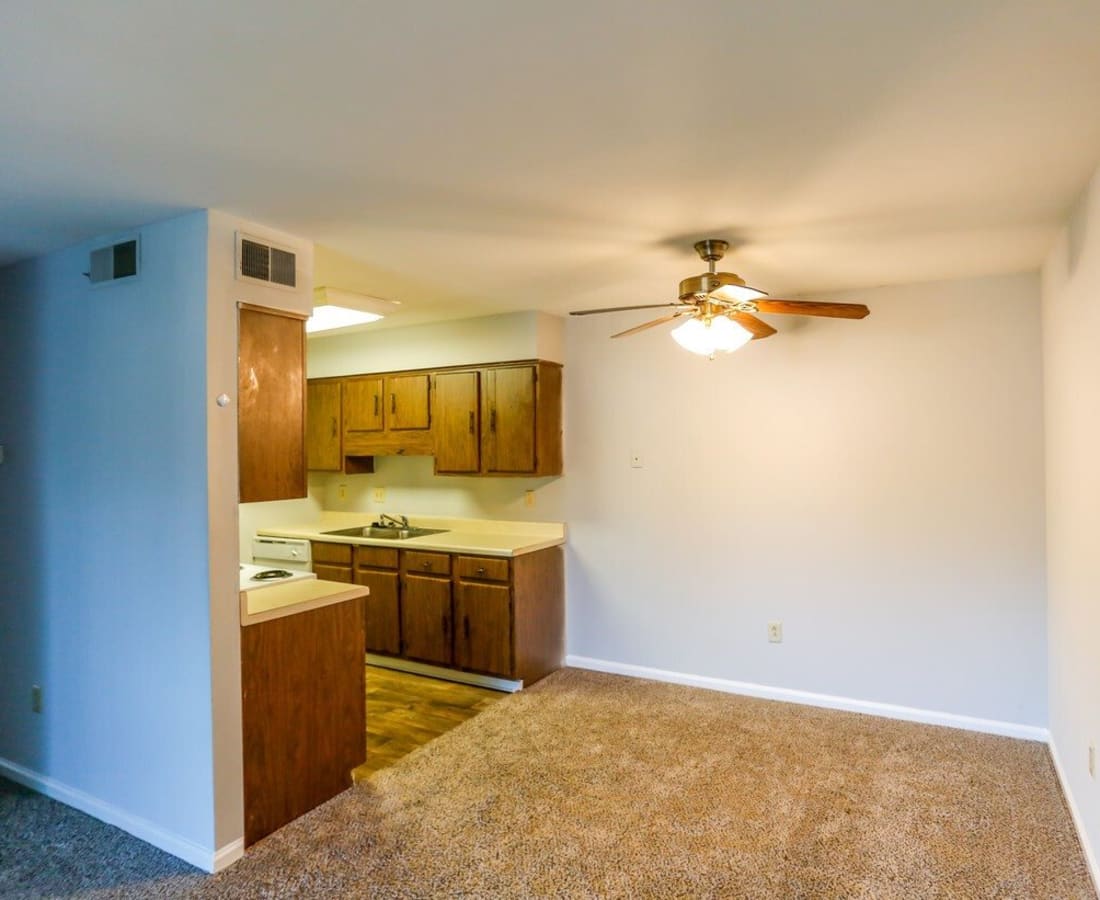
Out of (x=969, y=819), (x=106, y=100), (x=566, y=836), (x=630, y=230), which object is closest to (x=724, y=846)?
(x=566, y=836)

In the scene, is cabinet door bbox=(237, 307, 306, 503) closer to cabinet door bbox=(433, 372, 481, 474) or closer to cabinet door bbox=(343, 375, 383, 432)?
cabinet door bbox=(433, 372, 481, 474)

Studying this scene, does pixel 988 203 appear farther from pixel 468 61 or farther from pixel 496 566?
pixel 496 566

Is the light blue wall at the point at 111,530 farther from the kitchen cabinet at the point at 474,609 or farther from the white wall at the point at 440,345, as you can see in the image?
the white wall at the point at 440,345

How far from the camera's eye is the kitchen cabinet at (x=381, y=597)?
14.6ft

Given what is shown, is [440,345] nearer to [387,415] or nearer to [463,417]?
[463,417]

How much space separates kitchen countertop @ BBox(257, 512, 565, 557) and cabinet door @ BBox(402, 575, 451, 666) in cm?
23

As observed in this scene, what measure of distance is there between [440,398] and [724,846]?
3.05 m

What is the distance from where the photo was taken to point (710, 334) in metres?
2.84

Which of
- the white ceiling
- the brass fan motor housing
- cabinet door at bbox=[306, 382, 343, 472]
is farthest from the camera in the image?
cabinet door at bbox=[306, 382, 343, 472]

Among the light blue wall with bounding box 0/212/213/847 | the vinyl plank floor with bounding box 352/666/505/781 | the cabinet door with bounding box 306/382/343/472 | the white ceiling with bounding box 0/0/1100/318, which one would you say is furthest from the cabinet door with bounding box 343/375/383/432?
the light blue wall with bounding box 0/212/213/847

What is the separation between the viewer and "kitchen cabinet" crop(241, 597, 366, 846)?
253cm

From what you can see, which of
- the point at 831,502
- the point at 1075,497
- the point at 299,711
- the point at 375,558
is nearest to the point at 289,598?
the point at 299,711

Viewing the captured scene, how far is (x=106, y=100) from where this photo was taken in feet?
5.40

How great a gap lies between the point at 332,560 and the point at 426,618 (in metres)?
0.86
